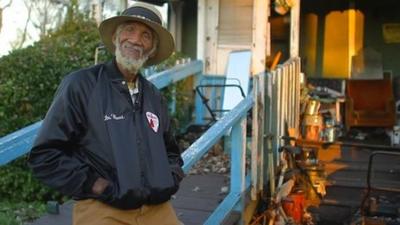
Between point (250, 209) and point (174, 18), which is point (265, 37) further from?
point (250, 209)

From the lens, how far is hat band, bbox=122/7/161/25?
107 inches

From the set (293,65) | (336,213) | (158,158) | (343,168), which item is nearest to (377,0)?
(293,65)

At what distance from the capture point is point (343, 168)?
24.9 ft

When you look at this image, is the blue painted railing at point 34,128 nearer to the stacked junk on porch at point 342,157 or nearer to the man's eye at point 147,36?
the man's eye at point 147,36

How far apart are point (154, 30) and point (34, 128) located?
140 cm

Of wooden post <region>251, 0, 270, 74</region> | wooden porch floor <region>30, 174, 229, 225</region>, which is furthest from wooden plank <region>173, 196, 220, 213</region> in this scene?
wooden post <region>251, 0, 270, 74</region>

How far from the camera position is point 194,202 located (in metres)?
5.76

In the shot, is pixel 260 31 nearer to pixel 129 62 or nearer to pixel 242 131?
pixel 242 131

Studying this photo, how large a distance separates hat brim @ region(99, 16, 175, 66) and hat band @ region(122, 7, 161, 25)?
Answer: 2 cm

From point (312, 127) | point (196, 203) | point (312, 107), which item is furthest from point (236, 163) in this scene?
point (312, 107)

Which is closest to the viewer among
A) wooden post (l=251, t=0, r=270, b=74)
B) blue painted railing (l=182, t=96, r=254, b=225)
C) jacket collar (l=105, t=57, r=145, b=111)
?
jacket collar (l=105, t=57, r=145, b=111)

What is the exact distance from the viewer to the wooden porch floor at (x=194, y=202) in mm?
5047

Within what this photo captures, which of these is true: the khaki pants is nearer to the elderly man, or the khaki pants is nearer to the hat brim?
the elderly man

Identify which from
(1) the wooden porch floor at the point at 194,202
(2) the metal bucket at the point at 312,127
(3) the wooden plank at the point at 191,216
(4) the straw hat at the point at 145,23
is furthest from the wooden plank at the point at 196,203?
(4) the straw hat at the point at 145,23
